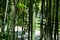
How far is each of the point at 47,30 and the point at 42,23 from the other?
0.06 metres

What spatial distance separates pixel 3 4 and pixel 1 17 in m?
0.12

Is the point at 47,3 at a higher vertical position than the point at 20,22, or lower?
higher

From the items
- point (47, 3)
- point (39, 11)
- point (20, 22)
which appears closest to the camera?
point (47, 3)

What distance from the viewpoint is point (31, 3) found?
1.06m

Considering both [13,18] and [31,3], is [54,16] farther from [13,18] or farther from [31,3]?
[13,18]

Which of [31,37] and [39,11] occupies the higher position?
[39,11]

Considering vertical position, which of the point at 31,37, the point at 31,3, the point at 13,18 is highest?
the point at 31,3

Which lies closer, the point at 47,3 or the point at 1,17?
the point at 47,3

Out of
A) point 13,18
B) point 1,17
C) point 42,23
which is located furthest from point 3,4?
point 42,23

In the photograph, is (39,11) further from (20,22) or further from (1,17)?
(1,17)

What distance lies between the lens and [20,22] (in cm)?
134

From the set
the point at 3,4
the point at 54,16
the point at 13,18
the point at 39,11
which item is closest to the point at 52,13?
the point at 54,16

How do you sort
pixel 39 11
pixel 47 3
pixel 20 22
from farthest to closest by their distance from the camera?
pixel 20 22
pixel 39 11
pixel 47 3

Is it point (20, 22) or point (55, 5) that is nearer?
point (55, 5)
